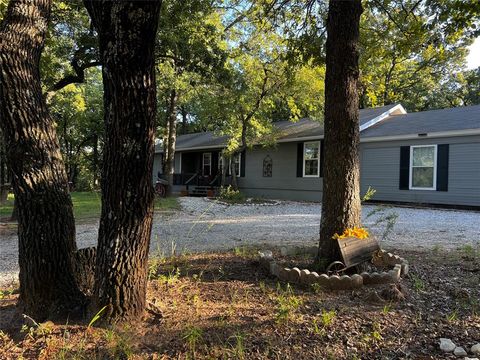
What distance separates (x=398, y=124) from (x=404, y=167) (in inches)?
90.2

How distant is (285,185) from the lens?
746 inches

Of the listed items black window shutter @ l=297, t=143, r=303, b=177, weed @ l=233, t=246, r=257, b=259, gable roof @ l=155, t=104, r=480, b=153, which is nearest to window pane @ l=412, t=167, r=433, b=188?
gable roof @ l=155, t=104, r=480, b=153

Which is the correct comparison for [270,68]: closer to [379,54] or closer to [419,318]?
[379,54]

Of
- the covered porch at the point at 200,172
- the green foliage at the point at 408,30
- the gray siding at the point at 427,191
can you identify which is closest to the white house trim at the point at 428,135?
the gray siding at the point at 427,191

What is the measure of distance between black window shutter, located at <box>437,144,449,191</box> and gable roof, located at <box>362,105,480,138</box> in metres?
0.62

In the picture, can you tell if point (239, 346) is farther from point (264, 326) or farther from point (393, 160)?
point (393, 160)

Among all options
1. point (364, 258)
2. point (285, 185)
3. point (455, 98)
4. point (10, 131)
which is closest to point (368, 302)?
point (364, 258)

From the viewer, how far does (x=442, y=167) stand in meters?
13.6

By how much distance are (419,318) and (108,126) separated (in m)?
2.75

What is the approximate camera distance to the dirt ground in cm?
267

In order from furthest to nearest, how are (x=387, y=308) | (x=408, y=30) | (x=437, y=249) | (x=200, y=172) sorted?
(x=200, y=172) → (x=408, y=30) → (x=437, y=249) → (x=387, y=308)

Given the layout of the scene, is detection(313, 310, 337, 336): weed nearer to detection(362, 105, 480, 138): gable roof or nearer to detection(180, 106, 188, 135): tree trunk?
detection(362, 105, 480, 138): gable roof

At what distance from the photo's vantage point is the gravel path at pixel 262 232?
6.73 meters

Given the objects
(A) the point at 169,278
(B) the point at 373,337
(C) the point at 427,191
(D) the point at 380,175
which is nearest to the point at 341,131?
(B) the point at 373,337
